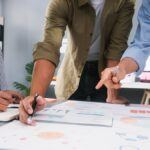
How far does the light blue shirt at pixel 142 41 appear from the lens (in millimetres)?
1157

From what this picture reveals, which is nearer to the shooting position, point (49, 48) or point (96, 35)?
point (49, 48)

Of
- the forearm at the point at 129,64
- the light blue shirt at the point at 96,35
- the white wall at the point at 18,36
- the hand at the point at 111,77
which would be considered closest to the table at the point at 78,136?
the hand at the point at 111,77

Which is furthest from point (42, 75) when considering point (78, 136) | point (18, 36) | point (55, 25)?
point (18, 36)

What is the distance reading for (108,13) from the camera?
1.35m

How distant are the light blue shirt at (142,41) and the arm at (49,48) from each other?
0.29 meters

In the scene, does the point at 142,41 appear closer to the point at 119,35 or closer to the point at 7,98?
the point at 119,35

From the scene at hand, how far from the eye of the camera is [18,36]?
13.8 feet

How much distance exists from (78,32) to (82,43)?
0.17 feet

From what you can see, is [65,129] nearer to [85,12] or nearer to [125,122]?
[125,122]

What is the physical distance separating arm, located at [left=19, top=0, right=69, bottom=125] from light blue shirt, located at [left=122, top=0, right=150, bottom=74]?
29cm

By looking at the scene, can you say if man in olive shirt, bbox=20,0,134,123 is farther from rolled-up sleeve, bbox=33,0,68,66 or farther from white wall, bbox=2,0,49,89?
white wall, bbox=2,0,49,89

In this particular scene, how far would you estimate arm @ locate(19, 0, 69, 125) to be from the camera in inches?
46.3

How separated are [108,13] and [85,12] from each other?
99mm

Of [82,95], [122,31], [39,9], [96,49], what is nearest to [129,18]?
[122,31]
